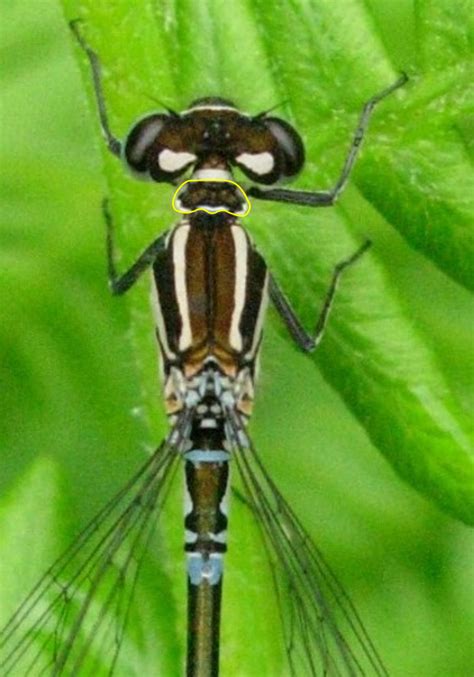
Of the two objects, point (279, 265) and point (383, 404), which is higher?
point (279, 265)

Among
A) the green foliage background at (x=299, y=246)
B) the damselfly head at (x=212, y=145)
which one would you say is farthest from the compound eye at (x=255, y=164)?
the green foliage background at (x=299, y=246)

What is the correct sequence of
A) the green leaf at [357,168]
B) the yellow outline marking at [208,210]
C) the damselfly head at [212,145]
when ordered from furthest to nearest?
the yellow outline marking at [208,210] → the damselfly head at [212,145] → the green leaf at [357,168]

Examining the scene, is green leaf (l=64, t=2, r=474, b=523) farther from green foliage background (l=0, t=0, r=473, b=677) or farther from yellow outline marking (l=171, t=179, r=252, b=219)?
yellow outline marking (l=171, t=179, r=252, b=219)

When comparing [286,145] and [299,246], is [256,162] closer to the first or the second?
[286,145]

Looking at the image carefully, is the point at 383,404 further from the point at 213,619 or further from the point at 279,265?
the point at 213,619

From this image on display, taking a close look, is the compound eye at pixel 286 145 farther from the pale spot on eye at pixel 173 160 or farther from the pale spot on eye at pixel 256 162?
the pale spot on eye at pixel 173 160

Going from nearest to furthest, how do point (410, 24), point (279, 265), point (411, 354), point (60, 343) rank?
point (411, 354) < point (279, 265) < point (410, 24) < point (60, 343)

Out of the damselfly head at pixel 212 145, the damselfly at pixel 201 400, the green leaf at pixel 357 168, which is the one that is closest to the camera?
the green leaf at pixel 357 168

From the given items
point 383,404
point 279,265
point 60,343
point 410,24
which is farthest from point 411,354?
point 60,343

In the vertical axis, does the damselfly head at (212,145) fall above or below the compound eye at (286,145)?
above
